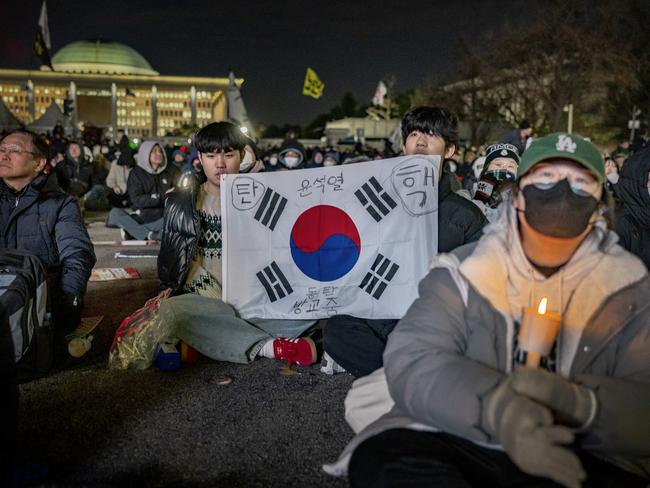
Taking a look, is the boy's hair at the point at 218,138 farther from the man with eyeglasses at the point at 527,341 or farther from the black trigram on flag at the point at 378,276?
the man with eyeglasses at the point at 527,341

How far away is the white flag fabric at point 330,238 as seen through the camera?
3.78 metres

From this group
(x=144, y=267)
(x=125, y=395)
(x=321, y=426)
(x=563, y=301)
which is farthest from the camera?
(x=144, y=267)

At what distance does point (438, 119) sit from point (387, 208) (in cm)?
61

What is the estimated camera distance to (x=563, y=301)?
208 cm

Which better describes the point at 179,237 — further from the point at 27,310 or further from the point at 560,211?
the point at 560,211

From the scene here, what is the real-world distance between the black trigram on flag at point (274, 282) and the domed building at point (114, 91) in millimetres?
77483

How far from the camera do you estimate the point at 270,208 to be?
4.08 metres

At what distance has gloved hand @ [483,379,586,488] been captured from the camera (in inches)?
67.2

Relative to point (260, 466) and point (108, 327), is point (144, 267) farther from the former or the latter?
point (260, 466)

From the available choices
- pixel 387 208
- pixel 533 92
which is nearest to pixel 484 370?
pixel 387 208

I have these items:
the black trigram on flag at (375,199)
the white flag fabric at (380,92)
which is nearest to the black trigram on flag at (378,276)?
the black trigram on flag at (375,199)

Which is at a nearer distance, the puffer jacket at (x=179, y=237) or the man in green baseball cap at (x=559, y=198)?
the man in green baseball cap at (x=559, y=198)

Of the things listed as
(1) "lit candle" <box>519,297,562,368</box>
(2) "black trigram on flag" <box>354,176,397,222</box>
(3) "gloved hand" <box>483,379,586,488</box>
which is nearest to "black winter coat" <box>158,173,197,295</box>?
(2) "black trigram on flag" <box>354,176,397,222</box>

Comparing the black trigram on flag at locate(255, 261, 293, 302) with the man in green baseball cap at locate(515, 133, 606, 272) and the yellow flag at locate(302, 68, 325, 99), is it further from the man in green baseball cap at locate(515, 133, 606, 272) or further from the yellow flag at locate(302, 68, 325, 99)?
the yellow flag at locate(302, 68, 325, 99)
